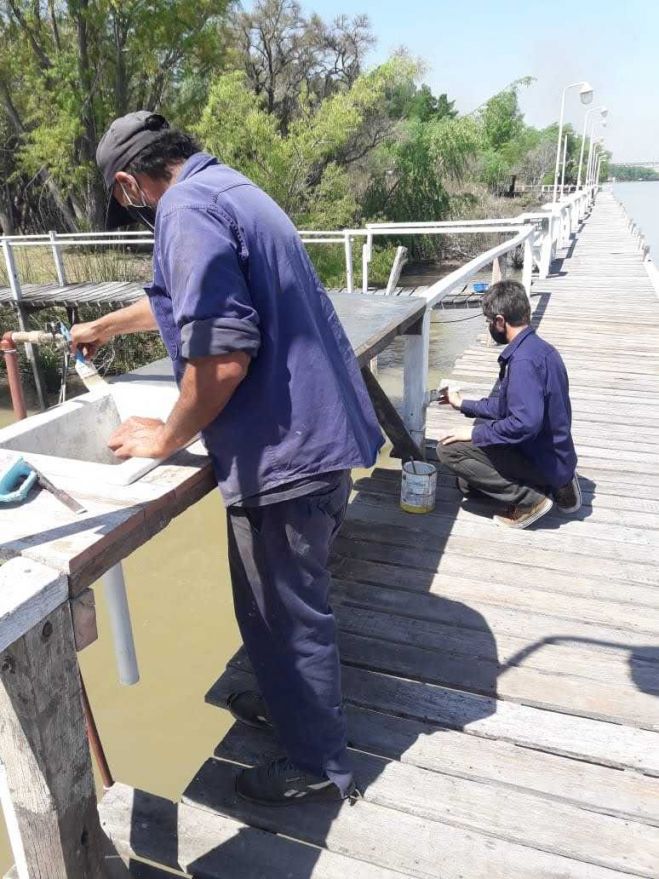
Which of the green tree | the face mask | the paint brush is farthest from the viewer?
the green tree

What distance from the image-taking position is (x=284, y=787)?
1.99 meters

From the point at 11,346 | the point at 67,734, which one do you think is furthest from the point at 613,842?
the point at 11,346

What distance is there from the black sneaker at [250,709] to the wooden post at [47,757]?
0.76 metres

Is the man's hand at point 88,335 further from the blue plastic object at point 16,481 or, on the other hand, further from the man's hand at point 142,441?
the blue plastic object at point 16,481

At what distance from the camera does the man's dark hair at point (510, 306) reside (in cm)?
342

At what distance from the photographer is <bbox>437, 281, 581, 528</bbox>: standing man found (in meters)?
3.29

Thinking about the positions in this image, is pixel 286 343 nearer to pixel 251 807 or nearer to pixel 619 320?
pixel 251 807

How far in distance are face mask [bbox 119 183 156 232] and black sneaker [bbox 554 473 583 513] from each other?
250 centimetres

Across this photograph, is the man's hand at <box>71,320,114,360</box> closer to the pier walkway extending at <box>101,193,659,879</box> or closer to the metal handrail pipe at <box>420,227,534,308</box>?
the pier walkway extending at <box>101,193,659,879</box>

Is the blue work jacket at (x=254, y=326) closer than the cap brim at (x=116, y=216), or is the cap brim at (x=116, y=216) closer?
the blue work jacket at (x=254, y=326)

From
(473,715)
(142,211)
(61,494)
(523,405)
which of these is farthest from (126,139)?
(523,405)

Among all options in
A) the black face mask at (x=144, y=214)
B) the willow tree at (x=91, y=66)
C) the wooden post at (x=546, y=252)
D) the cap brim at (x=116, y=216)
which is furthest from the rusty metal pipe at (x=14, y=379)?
the willow tree at (x=91, y=66)

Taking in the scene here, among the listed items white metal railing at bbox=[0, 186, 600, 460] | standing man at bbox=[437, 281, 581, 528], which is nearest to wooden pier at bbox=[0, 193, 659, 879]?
standing man at bbox=[437, 281, 581, 528]

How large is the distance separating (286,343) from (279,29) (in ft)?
86.6
